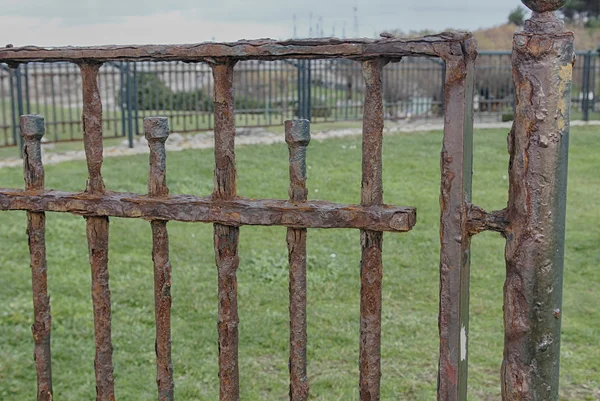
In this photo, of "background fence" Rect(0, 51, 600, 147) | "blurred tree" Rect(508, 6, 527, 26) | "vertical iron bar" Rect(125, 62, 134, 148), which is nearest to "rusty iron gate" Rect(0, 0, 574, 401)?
"vertical iron bar" Rect(125, 62, 134, 148)

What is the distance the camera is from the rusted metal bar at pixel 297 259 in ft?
6.59

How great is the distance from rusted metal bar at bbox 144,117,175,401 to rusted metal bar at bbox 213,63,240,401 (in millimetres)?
166

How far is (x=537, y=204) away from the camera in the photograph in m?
1.79

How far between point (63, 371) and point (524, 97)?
2.87 meters

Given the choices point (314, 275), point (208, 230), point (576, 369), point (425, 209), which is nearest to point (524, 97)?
point (576, 369)

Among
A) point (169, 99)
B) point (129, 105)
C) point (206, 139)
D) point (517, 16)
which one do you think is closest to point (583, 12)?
point (517, 16)

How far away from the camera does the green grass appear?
12.1 ft

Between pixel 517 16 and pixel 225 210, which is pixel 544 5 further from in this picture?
pixel 517 16

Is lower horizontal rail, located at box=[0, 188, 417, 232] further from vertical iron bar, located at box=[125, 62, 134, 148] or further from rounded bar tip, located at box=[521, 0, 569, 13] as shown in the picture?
vertical iron bar, located at box=[125, 62, 134, 148]

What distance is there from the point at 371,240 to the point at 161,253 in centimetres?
63

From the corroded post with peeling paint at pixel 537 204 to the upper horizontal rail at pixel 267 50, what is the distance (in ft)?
0.60

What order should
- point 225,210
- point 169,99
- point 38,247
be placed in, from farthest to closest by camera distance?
point 169,99 < point 38,247 < point 225,210

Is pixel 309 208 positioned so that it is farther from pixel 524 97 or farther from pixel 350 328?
pixel 350 328

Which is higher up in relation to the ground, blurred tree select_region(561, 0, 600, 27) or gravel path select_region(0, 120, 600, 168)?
blurred tree select_region(561, 0, 600, 27)
